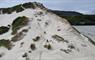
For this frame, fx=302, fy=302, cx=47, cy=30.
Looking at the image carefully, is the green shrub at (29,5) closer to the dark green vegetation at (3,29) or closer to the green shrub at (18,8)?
the green shrub at (18,8)

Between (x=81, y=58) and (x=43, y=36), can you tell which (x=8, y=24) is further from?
(x=81, y=58)

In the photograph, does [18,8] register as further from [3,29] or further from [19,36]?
[19,36]

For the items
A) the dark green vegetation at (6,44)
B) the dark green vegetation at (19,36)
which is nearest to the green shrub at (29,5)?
the dark green vegetation at (19,36)

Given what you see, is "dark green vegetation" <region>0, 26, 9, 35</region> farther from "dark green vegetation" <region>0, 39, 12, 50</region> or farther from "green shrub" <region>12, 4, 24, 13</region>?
"green shrub" <region>12, 4, 24, 13</region>

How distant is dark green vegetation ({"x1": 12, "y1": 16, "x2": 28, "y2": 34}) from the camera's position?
2295cm

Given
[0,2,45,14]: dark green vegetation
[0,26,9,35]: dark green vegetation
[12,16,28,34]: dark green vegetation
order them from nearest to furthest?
[12,16,28,34]: dark green vegetation
[0,26,9,35]: dark green vegetation
[0,2,45,14]: dark green vegetation

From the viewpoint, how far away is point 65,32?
73.7 feet

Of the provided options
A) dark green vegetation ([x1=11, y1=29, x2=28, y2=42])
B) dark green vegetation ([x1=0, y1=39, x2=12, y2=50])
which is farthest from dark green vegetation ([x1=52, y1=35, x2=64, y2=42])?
dark green vegetation ([x1=0, y1=39, x2=12, y2=50])

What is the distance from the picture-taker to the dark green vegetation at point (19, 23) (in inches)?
904

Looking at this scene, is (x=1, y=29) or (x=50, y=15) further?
(x=50, y=15)

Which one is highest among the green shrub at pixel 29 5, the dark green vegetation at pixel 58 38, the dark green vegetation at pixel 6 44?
the green shrub at pixel 29 5

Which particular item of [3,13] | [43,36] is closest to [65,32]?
[43,36]

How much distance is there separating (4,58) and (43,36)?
378cm

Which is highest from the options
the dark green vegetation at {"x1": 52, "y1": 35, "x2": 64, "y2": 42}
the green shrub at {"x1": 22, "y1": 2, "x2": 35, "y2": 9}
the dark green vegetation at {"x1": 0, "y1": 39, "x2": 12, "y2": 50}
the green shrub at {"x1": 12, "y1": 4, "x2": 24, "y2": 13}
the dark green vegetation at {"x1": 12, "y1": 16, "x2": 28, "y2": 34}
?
the green shrub at {"x1": 22, "y1": 2, "x2": 35, "y2": 9}
